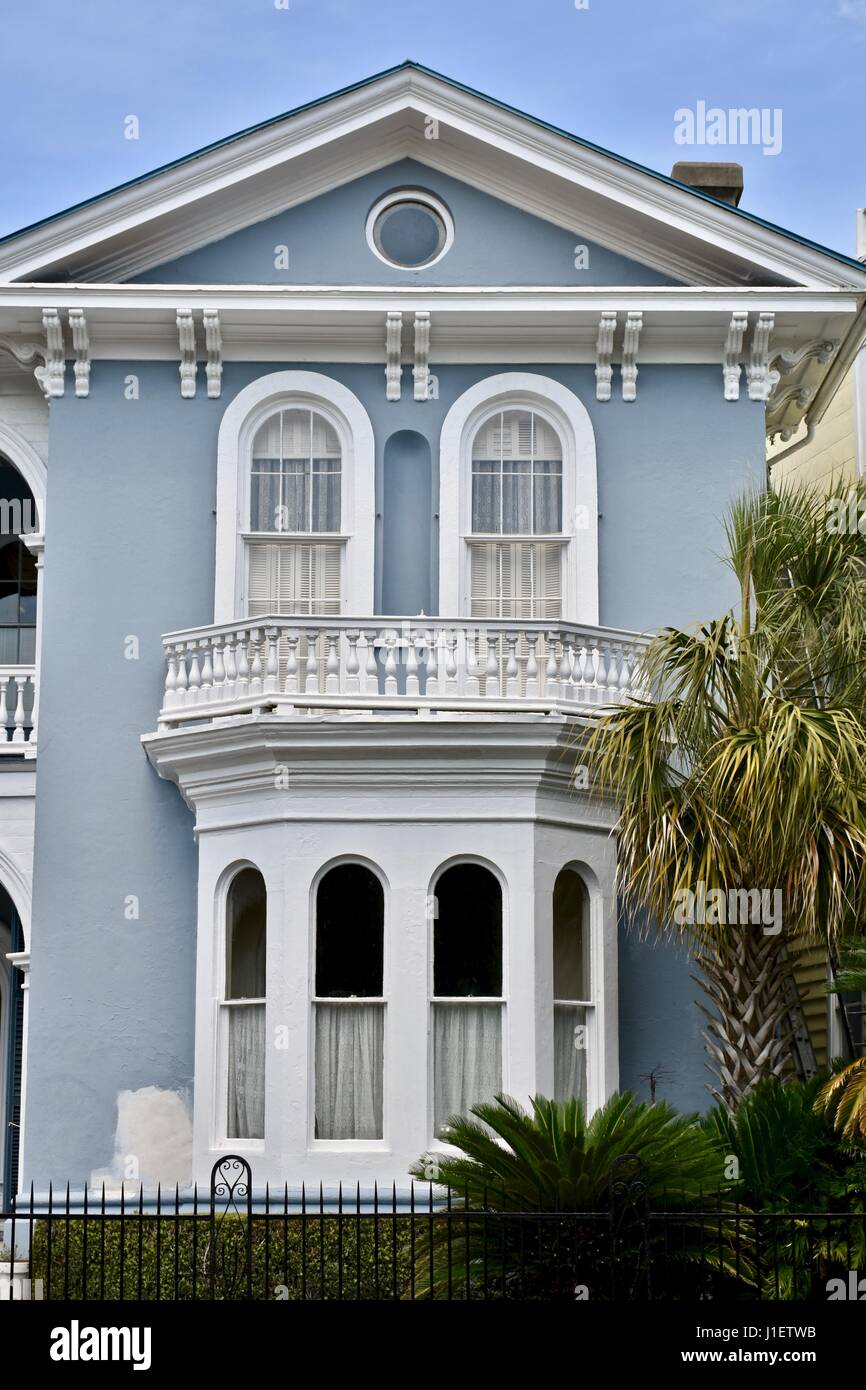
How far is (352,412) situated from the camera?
17.3 m

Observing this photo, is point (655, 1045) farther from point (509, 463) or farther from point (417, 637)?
point (509, 463)

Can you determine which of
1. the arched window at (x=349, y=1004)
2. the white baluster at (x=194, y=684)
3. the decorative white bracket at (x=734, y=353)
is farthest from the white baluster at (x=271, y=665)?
the decorative white bracket at (x=734, y=353)

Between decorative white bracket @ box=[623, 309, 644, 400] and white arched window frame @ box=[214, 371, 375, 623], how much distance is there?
2.35 metres

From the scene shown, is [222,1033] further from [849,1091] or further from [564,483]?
[564,483]

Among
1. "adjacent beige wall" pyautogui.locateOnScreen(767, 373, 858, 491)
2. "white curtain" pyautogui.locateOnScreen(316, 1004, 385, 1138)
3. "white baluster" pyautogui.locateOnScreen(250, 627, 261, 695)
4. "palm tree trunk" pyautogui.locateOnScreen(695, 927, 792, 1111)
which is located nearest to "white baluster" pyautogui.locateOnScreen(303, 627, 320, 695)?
"white baluster" pyautogui.locateOnScreen(250, 627, 261, 695)

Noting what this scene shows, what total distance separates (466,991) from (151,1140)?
295cm

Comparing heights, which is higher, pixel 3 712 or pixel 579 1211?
pixel 3 712

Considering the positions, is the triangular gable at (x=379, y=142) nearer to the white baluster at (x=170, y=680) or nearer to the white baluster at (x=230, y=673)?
the white baluster at (x=170, y=680)

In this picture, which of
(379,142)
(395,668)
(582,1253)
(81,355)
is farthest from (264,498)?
(582,1253)

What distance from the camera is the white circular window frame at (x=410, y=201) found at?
57.7 feet

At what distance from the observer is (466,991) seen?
15.5m

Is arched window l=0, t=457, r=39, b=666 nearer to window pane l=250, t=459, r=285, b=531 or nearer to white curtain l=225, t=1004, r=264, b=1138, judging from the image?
window pane l=250, t=459, r=285, b=531

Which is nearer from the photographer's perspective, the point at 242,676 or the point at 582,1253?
the point at 582,1253
